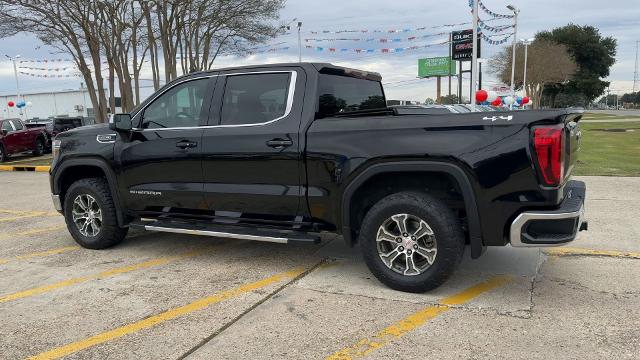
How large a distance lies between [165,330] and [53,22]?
74.7ft

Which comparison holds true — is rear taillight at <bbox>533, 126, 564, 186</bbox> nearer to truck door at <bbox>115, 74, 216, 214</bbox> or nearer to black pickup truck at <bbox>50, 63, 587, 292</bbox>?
black pickup truck at <bbox>50, 63, 587, 292</bbox>

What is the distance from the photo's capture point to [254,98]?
4859 millimetres

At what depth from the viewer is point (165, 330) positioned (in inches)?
144

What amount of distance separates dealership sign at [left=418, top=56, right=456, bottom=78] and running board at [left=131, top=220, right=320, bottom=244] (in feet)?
288

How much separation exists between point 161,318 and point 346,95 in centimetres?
264

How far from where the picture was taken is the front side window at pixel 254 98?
15.5 feet

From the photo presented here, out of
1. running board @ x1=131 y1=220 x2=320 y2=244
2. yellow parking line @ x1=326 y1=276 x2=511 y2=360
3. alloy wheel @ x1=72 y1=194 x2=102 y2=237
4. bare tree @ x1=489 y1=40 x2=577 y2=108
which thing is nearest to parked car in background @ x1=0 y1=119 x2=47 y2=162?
alloy wheel @ x1=72 y1=194 x2=102 y2=237

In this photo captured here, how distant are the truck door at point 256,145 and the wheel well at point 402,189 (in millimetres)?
517

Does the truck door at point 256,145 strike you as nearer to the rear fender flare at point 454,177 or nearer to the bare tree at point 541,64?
the rear fender flare at point 454,177

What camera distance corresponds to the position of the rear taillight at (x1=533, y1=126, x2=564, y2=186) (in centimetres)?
360

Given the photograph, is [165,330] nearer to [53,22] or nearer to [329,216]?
[329,216]

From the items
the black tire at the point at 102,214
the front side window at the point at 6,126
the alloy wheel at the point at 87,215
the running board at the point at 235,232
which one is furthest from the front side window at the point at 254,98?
the front side window at the point at 6,126

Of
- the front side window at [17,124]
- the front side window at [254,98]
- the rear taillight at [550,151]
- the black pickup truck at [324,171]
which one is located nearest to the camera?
the rear taillight at [550,151]

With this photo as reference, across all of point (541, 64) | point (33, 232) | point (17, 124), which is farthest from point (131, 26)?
point (541, 64)
